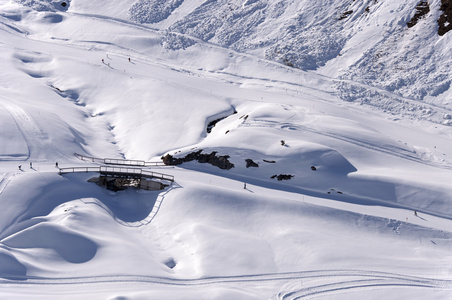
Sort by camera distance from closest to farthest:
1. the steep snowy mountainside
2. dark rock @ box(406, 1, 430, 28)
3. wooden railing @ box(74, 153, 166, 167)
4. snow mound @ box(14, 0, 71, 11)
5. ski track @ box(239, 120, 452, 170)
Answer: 1. wooden railing @ box(74, 153, 166, 167)
2. ski track @ box(239, 120, 452, 170)
3. the steep snowy mountainside
4. dark rock @ box(406, 1, 430, 28)
5. snow mound @ box(14, 0, 71, 11)

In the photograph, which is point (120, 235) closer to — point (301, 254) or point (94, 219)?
point (94, 219)

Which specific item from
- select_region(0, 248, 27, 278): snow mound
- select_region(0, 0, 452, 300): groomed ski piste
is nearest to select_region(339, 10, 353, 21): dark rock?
select_region(0, 0, 452, 300): groomed ski piste

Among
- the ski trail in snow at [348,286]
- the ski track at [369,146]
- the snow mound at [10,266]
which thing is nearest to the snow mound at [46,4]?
the ski track at [369,146]

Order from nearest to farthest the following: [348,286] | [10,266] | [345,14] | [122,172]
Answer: [10,266]
[348,286]
[122,172]
[345,14]

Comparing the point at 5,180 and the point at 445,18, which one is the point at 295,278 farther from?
the point at 445,18

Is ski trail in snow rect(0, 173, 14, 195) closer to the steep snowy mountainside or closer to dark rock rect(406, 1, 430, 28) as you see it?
the steep snowy mountainside

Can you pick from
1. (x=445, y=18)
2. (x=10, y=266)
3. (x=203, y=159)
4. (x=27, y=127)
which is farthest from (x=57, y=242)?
(x=445, y=18)

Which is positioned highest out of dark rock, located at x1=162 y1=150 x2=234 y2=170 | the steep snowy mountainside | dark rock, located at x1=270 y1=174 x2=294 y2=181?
the steep snowy mountainside

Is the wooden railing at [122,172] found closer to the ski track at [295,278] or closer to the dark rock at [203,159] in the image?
the dark rock at [203,159]
